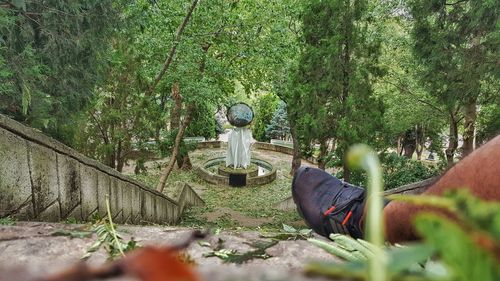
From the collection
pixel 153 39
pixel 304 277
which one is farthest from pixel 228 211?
pixel 304 277

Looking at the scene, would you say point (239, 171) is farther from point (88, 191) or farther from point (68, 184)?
point (68, 184)

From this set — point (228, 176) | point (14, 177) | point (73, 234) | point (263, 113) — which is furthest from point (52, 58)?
point (263, 113)

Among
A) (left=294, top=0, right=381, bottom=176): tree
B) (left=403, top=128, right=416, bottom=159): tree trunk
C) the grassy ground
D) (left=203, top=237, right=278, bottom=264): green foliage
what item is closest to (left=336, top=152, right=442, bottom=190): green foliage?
(left=294, top=0, right=381, bottom=176): tree

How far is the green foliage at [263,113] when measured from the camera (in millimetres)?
23969

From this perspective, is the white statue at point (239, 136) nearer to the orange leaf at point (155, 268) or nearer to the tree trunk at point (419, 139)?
the tree trunk at point (419, 139)

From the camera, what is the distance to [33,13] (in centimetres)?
414

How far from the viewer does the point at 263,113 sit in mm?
24453

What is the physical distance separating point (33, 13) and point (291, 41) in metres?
7.35

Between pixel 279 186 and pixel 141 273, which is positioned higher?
pixel 141 273

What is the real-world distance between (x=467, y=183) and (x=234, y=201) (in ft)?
37.4

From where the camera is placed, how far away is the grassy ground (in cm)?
841

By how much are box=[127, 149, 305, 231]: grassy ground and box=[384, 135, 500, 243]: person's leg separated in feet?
16.2

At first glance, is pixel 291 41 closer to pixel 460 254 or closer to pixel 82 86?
pixel 82 86

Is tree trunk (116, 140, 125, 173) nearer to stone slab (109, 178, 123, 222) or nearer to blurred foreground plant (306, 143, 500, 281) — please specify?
stone slab (109, 178, 123, 222)
